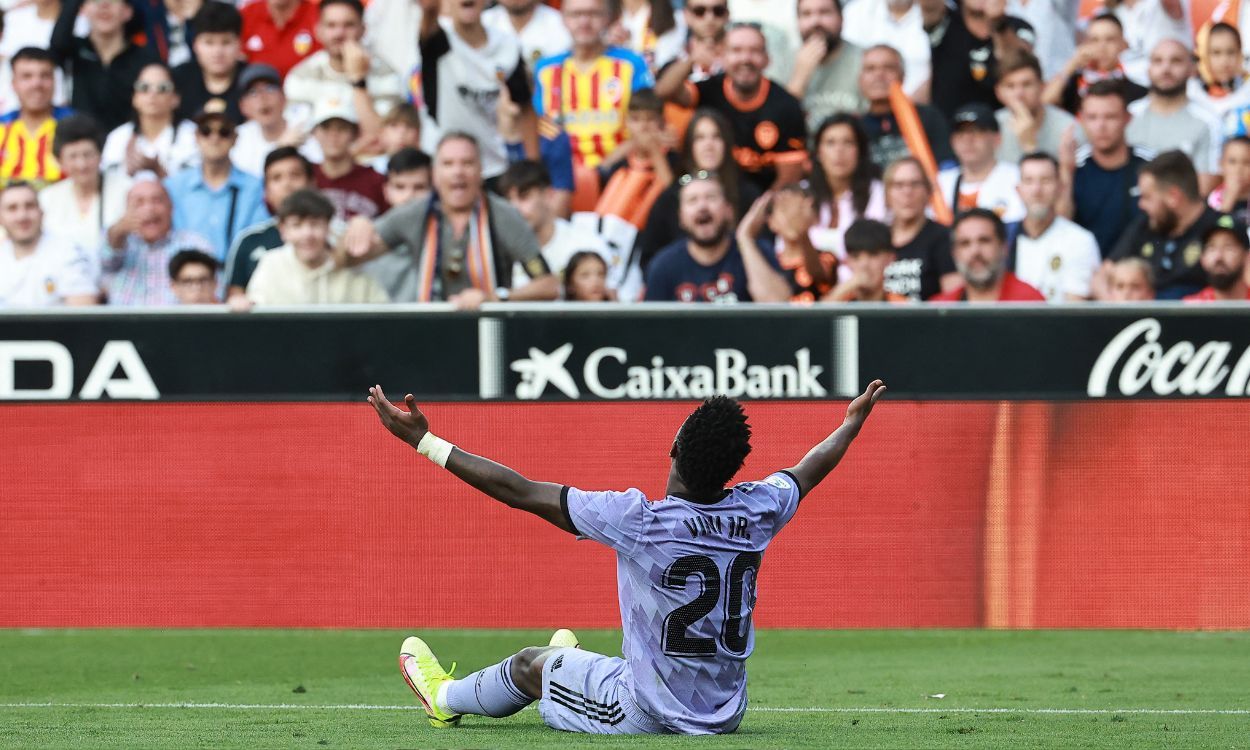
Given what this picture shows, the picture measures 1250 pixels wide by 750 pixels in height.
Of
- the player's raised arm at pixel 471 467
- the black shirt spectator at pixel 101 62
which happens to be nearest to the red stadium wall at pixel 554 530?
the black shirt spectator at pixel 101 62

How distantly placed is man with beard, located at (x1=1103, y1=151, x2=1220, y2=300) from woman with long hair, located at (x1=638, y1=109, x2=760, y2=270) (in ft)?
8.67

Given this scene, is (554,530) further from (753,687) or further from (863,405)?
(863,405)

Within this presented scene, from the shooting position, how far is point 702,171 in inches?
498

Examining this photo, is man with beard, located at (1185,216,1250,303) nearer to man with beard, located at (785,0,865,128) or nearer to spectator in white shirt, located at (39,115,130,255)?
man with beard, located at (785,0,865,128)

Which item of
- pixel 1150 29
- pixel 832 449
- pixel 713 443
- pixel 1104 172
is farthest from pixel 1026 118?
pixel 713 443

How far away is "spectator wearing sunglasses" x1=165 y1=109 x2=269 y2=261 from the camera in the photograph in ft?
42.5

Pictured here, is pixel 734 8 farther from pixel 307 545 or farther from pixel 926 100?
pixel 307 545

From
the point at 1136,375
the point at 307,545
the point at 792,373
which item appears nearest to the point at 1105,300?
the point at 1136,375

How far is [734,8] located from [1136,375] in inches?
194

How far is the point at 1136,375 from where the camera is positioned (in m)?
11.0

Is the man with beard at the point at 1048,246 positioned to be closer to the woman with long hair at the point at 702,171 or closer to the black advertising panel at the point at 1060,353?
the black advertising panel at the point at 1060,353

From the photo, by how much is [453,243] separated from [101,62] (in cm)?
419

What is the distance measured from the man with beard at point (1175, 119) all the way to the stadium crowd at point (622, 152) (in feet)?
0.07

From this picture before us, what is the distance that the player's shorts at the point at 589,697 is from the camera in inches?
251
